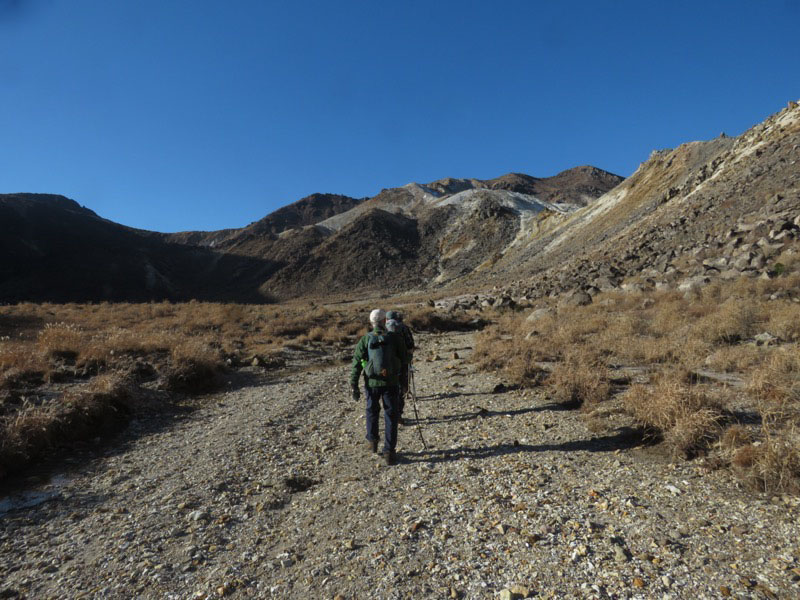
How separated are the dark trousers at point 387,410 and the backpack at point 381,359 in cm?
24

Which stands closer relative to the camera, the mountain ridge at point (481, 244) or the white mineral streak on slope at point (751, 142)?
the mountain ridge at point (481, 244)

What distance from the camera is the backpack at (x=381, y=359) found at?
5934 mm

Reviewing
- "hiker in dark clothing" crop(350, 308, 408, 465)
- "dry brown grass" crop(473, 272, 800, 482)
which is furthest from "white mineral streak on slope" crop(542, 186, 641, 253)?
"hiker in dark clothing" crop(350, 308, 408, 465)

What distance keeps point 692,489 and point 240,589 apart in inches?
182

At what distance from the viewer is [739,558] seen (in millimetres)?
Answer: 3150

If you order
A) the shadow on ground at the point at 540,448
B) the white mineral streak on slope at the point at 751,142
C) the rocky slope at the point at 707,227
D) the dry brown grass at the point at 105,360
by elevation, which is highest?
the white mineral streak on slope at the point at 751,142

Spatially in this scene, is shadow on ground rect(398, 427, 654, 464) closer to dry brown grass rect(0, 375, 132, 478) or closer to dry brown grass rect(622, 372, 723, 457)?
dry brown grass rect(622, 372, 723, 457)

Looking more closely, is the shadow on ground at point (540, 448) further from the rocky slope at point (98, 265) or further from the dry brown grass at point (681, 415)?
the rocky slope at point (98, 265)

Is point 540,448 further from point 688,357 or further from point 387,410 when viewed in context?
point 688,357

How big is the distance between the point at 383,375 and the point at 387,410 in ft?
1.80

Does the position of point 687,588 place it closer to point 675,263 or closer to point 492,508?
point 492,508

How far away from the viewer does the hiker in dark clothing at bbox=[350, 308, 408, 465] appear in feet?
19.4

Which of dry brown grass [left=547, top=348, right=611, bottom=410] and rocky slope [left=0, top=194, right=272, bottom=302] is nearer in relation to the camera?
dry brown grass [left=547, top=348, right=611, bottom=410]

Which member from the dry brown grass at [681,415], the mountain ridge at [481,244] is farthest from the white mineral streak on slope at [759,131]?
the dry brown grass at [681,415]
